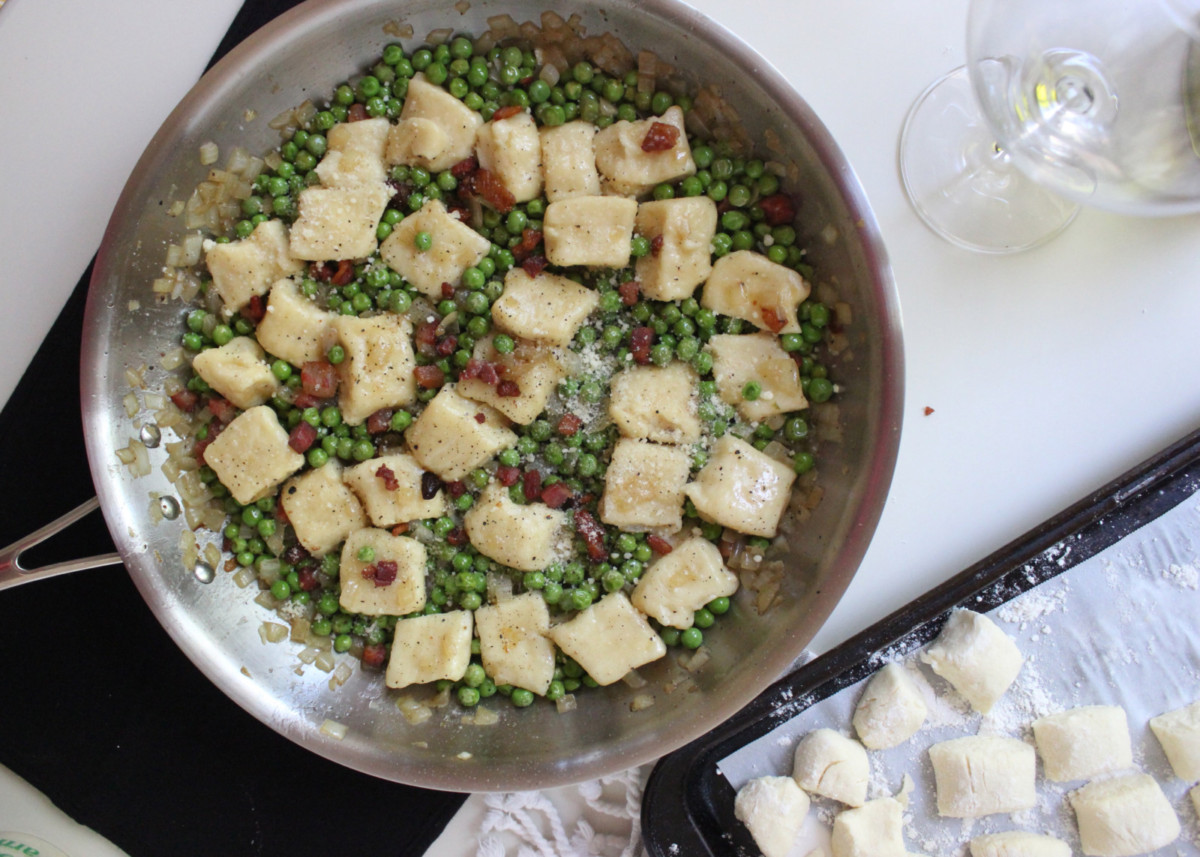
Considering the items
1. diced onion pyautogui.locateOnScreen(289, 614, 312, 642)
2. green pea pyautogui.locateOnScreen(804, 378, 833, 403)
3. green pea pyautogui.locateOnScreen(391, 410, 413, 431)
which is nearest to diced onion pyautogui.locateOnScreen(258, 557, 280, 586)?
diced onion pyautogui.locateOnScreen(289, 614, 312, 642)

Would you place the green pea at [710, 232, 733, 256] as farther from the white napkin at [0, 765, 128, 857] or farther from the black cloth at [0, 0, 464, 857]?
the white napkin at [0, 765, 128, 857]

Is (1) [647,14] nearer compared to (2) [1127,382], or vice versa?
(1) [647,14]

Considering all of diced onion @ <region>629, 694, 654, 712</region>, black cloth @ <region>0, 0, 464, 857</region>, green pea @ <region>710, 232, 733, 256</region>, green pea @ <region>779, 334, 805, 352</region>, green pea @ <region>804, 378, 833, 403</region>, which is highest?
green pea @ <region>710, 232, 733, 256</region>

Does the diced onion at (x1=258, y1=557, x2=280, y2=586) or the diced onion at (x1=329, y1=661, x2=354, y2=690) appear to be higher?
the diced onion at (x1=258, y1=557, x2=280, y2=586)

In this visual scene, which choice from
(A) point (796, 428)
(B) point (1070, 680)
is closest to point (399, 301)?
(A) point (796, 428)

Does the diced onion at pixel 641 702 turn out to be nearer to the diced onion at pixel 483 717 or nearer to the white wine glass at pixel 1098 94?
the diced onion at pixel 483 717

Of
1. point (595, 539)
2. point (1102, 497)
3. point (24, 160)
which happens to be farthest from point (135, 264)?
point (1102, 497)

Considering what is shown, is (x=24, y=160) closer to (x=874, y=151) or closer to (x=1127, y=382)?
(x=874, y=151)

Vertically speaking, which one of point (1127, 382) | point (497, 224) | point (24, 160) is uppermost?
point (1127, 382)
